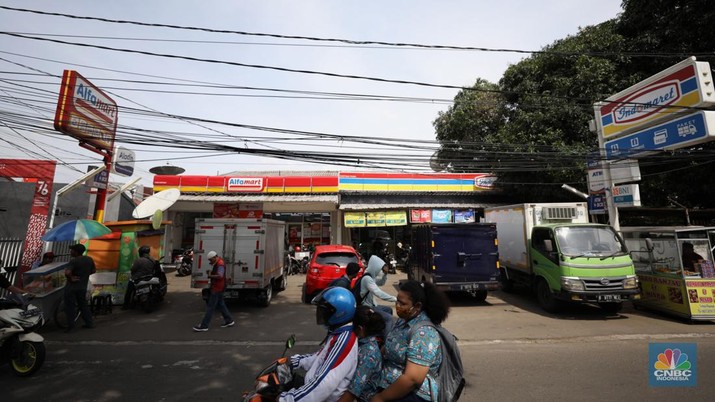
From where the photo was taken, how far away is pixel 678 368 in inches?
181

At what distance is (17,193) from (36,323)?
772cm

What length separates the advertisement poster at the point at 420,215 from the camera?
16.7 metres

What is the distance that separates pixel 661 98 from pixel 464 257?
23.6ft

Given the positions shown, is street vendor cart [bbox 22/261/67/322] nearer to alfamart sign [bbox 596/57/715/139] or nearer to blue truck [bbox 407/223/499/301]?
blue truck [bbox 407/223/499/301]

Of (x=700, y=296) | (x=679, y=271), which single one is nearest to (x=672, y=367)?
(x=700, y=296)

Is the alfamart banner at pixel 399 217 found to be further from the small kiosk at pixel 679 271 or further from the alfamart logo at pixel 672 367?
the alfamart logo at pixel 672 367

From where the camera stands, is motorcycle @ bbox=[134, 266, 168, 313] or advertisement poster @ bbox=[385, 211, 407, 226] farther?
advertisement poster @ bbox=[385, 211, 407, 226]

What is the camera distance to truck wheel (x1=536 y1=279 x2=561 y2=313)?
324 inches

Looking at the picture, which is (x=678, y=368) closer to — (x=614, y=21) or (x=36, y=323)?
(x=36, y=323)

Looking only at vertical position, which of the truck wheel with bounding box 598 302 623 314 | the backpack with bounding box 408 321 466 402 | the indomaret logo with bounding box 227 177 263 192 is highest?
the indomaret logo with bounding box 227 177 263 192

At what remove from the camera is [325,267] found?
366 inches

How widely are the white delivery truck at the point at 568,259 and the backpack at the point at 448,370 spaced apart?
699cm

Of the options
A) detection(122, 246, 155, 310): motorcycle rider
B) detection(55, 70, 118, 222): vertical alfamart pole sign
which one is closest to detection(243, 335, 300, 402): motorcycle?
detection(122, 246, 155, 310): motorcycle rider

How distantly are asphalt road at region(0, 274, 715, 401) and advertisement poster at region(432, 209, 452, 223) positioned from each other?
8.02 metres
